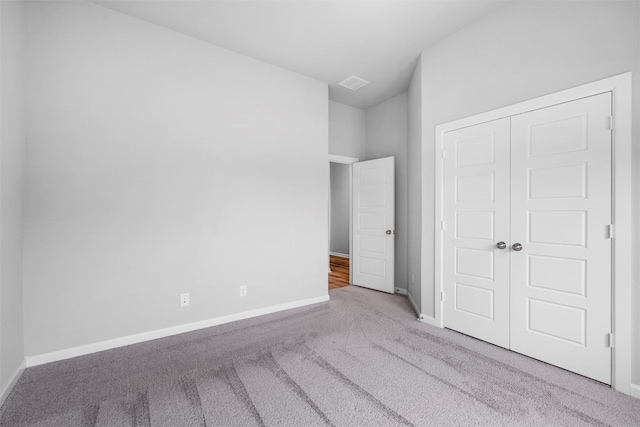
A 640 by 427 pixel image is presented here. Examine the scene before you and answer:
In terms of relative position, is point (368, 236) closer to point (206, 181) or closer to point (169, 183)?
point (206, 181)

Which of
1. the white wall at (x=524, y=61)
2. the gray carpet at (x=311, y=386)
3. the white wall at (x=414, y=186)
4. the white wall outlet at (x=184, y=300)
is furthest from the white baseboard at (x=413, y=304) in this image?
the white wall outlet at (x=184, y=300)

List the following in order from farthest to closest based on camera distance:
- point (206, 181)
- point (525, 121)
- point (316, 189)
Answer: point (316, 189), point (206, 181), point (525, 121)

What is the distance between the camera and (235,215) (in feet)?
10.6

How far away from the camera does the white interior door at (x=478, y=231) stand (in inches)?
102

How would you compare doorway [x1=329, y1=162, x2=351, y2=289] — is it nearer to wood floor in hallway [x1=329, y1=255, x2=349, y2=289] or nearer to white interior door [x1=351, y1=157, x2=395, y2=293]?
wood floor in hallway [x1=329, y1=255, x2=349, y2=289]

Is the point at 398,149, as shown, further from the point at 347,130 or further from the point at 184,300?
the point at 184,300

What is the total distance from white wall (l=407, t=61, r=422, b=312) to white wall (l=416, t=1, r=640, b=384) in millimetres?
212

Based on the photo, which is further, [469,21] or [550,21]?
[469,21]

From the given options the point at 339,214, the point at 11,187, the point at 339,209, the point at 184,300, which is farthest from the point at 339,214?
the point at 11,187

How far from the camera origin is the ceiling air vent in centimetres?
387

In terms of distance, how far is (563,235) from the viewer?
2211 mm

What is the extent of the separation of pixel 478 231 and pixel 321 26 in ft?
8.49

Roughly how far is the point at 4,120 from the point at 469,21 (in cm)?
394

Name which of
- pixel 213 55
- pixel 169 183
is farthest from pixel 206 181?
pixel 213 55
